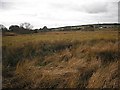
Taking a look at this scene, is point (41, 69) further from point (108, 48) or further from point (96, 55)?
point (108, 48)

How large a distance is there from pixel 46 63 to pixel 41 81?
1.71m

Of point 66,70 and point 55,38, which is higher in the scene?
point 55,38

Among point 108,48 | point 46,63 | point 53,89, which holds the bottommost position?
point 53,89

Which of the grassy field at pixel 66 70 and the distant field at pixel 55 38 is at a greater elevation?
the distant field at pixel 55 38

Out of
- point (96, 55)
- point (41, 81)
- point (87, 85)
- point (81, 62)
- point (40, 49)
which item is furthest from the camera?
point (40, 49)

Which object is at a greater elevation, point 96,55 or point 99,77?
point 96,55

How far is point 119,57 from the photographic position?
778 centimetres

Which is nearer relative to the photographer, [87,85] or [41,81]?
[87,85]

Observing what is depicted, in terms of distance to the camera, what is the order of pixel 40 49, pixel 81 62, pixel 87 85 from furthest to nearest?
1. pixel 40 49
2. pixel 81 62
3. pixel 87 85

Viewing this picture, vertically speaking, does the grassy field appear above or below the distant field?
below

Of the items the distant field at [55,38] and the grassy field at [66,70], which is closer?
the grassy field at [66,70]

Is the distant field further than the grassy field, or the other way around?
the distant field

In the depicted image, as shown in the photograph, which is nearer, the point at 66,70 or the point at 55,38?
the point at 66,70

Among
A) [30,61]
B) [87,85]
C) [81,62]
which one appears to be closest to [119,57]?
[81,62]
